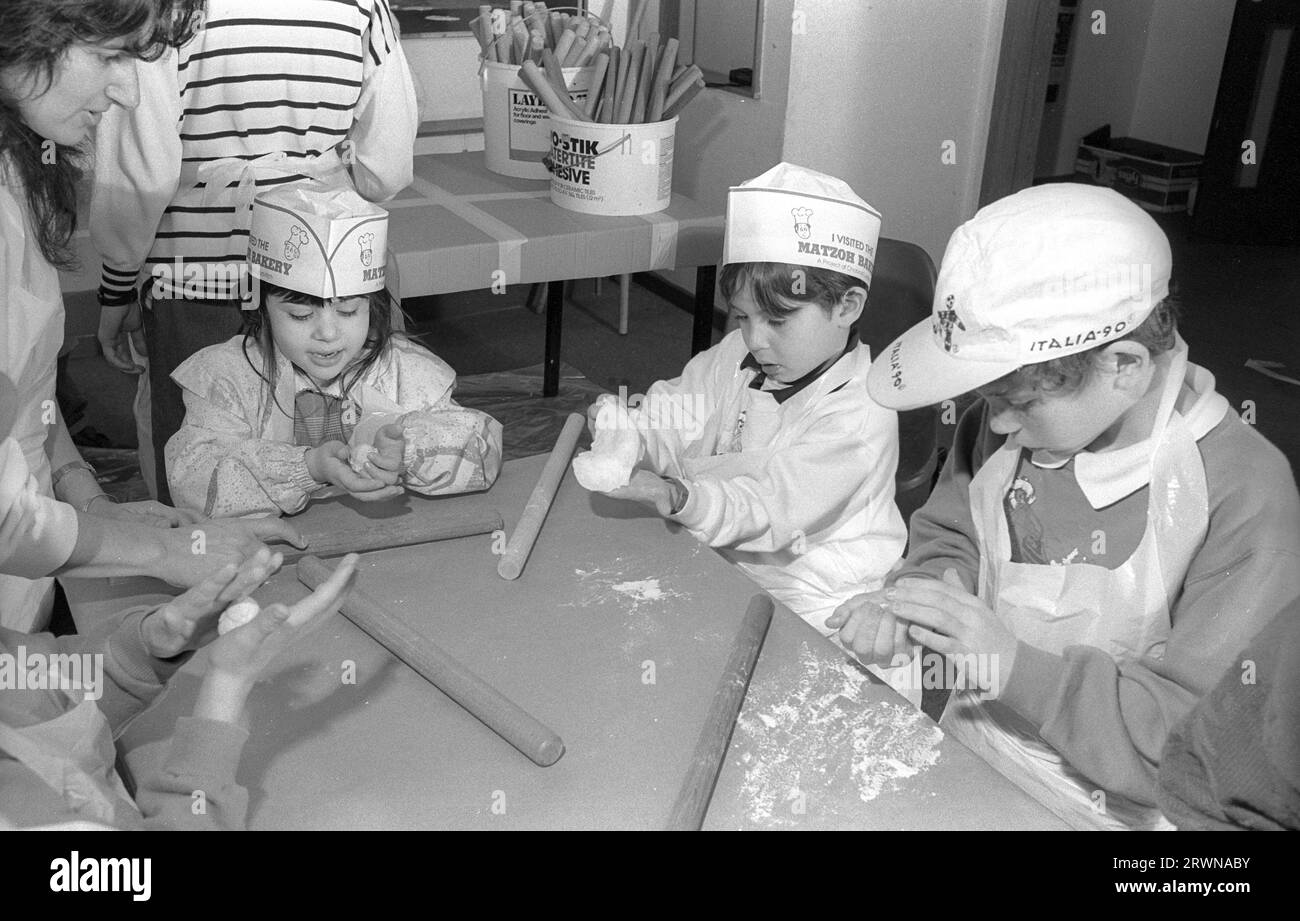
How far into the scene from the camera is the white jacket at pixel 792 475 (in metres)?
1.67

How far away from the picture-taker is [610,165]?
2859 millimetres

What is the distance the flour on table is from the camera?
3.52ft

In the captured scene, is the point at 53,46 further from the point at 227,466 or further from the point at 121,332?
the point at 121,332

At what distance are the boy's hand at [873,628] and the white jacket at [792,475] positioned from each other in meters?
0.32

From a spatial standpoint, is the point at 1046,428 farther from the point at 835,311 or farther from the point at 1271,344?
the point at 1271,344

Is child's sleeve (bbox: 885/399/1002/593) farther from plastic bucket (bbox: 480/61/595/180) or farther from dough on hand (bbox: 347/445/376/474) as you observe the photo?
plastic bucket (bbox: 480/61/595/180)

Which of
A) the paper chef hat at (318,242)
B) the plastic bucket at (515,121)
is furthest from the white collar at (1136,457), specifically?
the plastic bucket at (515,121)

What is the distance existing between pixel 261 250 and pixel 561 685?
89 centimetres

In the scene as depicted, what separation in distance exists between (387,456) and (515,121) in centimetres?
186

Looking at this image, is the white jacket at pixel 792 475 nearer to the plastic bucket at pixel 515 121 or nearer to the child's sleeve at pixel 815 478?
the child's sleeve at pixel 815 478

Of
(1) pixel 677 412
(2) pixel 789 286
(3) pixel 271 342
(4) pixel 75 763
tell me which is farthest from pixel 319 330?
(4) pixel 75 763

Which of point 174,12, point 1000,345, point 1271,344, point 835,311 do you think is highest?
point 174,12
